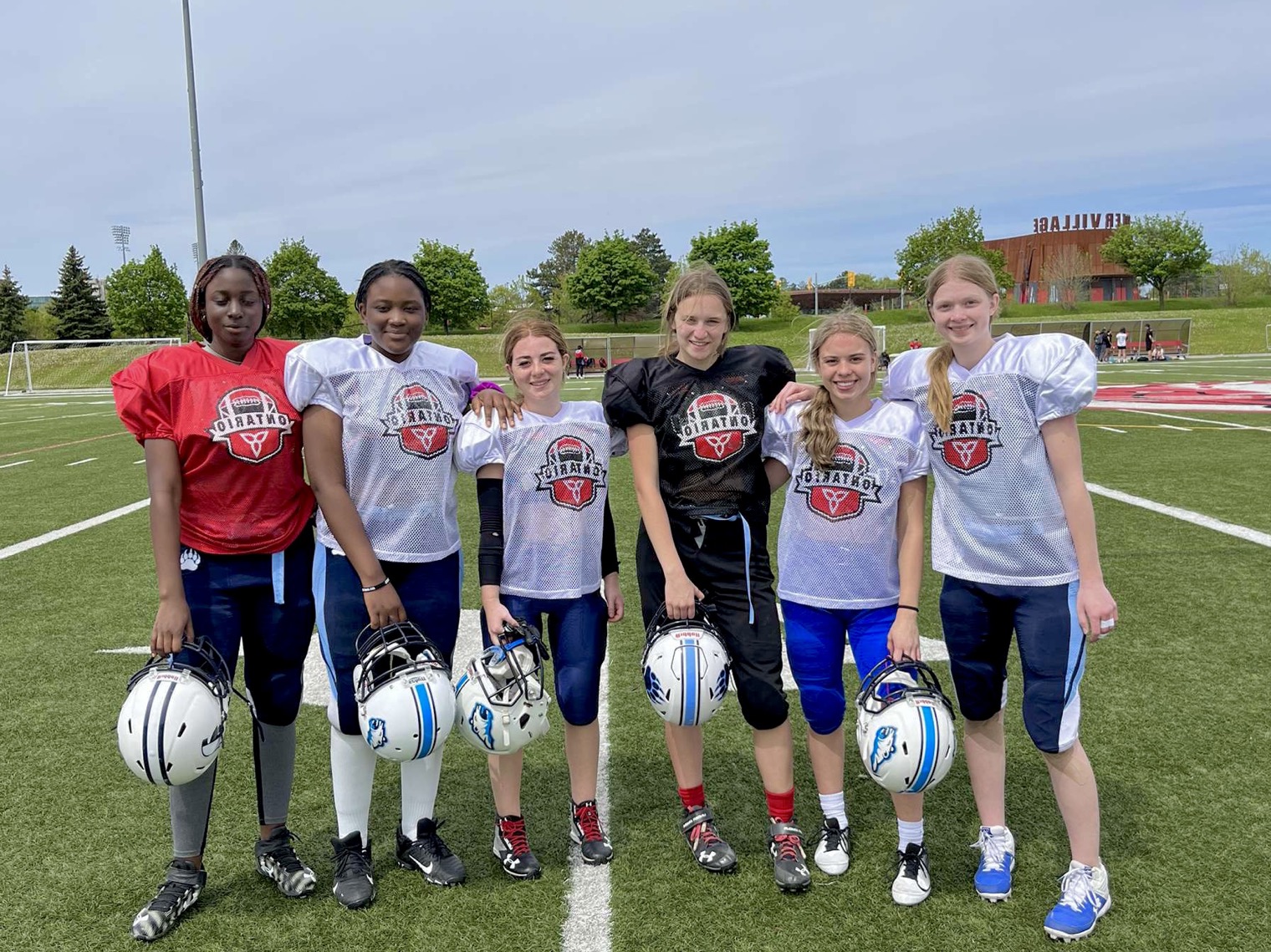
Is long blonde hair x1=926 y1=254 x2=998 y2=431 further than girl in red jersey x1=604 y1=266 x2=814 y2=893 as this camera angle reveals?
No

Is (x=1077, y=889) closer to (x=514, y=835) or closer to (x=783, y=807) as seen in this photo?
(x=783, y=807)

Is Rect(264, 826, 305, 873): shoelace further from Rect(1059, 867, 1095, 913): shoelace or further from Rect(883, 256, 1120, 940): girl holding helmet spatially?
Rect(1059, 867, 1095, 913): shoelace

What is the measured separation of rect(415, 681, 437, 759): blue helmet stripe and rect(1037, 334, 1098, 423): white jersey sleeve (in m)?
1.76

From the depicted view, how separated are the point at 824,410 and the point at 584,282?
2317 inches

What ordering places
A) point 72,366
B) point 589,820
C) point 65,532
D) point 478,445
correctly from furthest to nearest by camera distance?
1. point 72,366
2. point 65,532
3. point 589,820
4. point 478,445

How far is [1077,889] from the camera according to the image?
98.0 inches

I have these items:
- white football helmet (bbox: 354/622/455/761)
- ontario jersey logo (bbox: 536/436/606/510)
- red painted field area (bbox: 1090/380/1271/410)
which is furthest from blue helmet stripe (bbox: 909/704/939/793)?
red painted field area (bbox: 1090/380/1271/410)

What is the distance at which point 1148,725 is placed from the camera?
3.73m

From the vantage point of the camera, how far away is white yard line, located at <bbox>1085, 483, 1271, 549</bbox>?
6660 millimetres

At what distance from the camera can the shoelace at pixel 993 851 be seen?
105 inches

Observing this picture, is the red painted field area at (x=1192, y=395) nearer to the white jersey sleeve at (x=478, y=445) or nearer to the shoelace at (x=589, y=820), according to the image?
the shoelace at (x=589, y=820)

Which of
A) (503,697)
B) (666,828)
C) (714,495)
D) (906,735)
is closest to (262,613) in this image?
(503,697)

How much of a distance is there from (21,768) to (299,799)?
3.91 feet

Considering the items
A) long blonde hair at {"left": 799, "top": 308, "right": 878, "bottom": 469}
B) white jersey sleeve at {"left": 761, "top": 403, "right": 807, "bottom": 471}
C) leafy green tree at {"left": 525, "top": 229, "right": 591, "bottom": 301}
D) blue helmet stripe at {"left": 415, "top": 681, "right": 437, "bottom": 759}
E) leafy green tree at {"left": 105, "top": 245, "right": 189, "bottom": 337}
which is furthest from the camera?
leafy green tree at {"left": 525, "top": 229, "right": 591, "bottom": 301}
